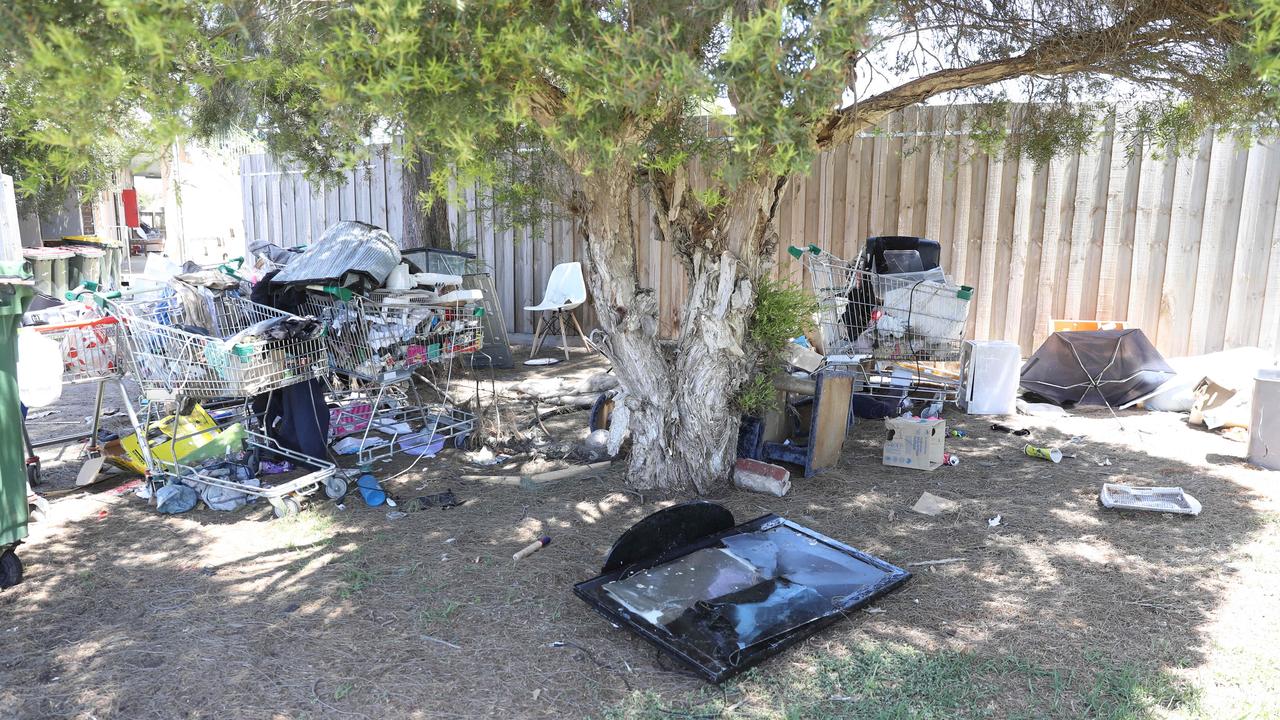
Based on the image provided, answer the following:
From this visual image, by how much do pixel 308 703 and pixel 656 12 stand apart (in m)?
2.70

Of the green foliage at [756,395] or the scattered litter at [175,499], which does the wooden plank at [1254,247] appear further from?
the scattered litter at [175,499]

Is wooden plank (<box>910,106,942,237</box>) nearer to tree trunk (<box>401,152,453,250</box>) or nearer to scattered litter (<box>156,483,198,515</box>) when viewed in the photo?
tree trunk (<box>401,152,453,250</box>)

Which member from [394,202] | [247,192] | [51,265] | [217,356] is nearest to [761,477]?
[217,356]

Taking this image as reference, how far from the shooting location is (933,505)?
4.80 meters

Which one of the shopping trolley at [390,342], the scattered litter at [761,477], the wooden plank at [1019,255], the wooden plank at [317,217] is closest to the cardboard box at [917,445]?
the scattered litter at [761,477]

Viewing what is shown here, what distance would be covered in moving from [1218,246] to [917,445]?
404 centimetres

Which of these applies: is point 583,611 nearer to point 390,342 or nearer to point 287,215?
point 390,342

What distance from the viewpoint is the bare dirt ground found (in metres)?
2.97

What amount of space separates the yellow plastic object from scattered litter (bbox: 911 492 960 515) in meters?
4.09

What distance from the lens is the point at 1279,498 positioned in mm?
4836

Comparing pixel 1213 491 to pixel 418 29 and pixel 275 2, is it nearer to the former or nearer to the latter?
pixel 418 29

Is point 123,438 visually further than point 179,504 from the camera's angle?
Yes

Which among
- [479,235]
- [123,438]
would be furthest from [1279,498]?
[479,235]

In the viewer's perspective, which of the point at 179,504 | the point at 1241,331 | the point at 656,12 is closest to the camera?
the point at 656,12
